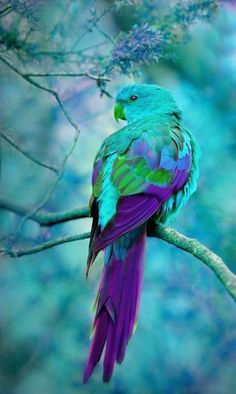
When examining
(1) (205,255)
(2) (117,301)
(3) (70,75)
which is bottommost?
(2) (117,301)

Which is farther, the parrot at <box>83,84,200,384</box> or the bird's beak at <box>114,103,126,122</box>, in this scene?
the bird's beak at <box>114,103,126,122</box>

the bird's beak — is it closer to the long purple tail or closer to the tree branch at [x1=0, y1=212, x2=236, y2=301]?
the tree branch at [x1=0, y1=212, x2=236, y2=301]

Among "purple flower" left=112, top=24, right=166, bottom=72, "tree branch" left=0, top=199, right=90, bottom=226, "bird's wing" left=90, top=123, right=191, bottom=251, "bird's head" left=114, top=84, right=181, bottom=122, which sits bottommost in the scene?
"tree branch" left=0, top=199, right=90, bottom=226

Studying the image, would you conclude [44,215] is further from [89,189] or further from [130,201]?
[130,201]

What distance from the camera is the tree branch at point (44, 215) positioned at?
66.7 inches

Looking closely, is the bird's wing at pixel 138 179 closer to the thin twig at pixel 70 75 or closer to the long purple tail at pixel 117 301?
the long purple tail at pixel 117 301

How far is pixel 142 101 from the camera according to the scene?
173cm

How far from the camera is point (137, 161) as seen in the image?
1497mm

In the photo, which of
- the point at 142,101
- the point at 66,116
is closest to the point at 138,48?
the point at 142,101

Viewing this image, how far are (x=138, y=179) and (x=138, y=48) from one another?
1.36 feet

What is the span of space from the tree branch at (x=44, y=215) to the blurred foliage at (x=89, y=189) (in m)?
0.02

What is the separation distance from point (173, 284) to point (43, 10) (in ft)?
2.71

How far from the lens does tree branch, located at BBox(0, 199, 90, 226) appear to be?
1694 millimetres

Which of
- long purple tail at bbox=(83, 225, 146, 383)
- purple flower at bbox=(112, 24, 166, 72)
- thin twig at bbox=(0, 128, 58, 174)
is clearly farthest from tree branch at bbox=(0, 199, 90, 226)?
purple flower at bbox=(112, 24, 166, 72)
